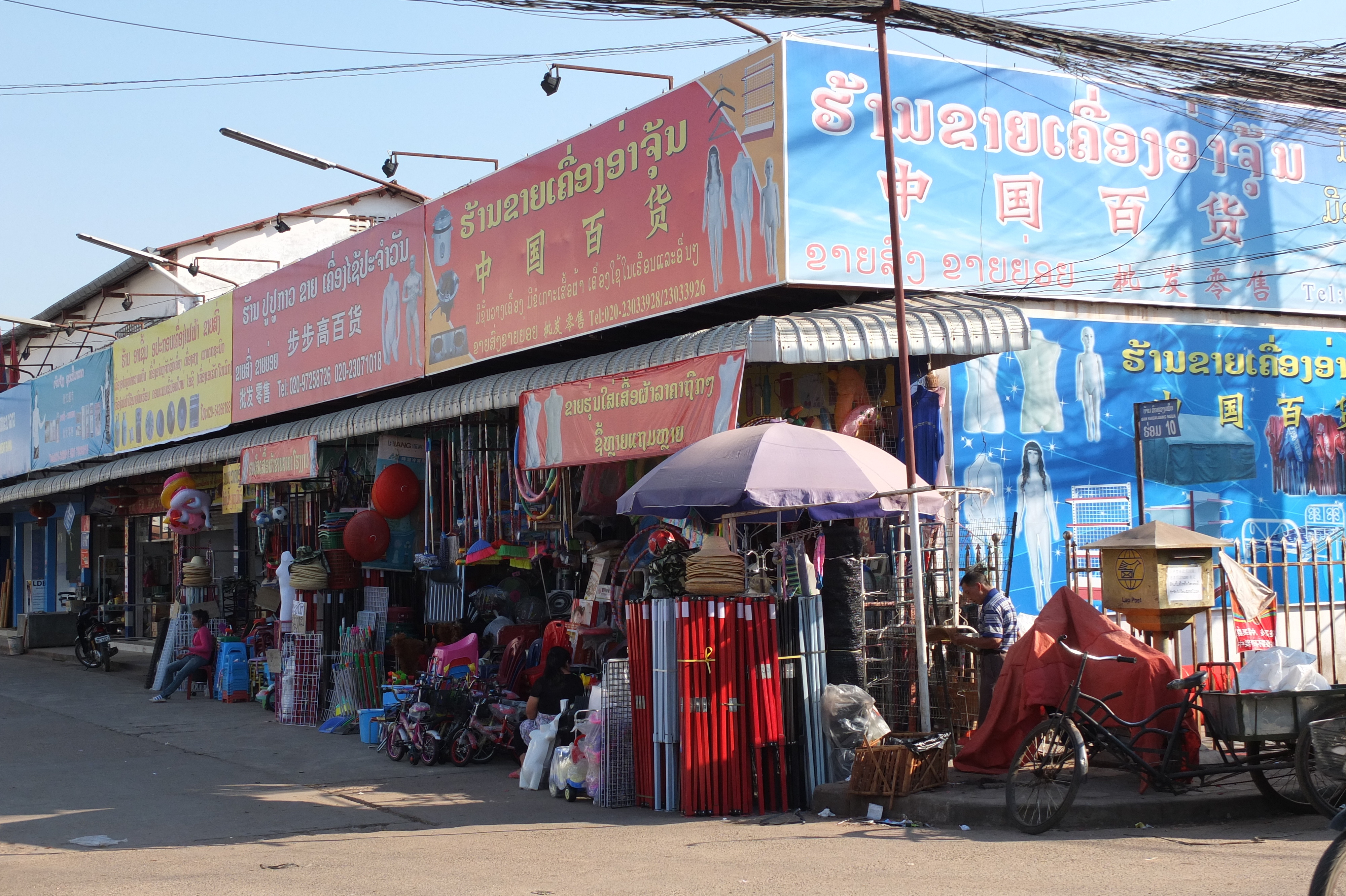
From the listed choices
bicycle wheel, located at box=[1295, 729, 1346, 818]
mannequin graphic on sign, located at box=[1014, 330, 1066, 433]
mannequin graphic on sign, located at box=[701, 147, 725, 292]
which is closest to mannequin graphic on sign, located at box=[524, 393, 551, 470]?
mannequin graphic on sign, located at box=[701, 147, 725, 292]

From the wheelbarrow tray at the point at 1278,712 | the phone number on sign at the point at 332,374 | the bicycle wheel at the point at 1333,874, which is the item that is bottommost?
the bicycle wheel at the point at 1333,874

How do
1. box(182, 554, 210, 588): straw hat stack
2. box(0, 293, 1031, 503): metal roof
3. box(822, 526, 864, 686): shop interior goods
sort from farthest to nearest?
box(182, 554, 210, 588): straw hat stack → box(0, 293, 1031, 503): metal roof → box(822, 526, 864, 686): shop interior goods

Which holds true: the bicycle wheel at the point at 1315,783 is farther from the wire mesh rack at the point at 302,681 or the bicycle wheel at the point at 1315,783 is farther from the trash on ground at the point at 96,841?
the wire mesh rack at the point at 302,681

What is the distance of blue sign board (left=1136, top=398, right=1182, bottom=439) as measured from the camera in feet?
34.2

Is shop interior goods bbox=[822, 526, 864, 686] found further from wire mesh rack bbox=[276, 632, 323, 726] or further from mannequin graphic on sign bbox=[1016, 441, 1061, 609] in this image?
wire mesh rack bbox=[276, 632, 323, 726]

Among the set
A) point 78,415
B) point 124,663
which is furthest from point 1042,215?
point 78,415

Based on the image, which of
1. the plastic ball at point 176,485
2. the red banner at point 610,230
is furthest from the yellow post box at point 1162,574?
the plastic ball at point 176,485

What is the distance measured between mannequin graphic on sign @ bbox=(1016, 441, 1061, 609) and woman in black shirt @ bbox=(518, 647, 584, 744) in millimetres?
4122

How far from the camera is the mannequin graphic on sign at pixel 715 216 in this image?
432 inches

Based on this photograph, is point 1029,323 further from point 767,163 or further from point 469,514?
point 469,514

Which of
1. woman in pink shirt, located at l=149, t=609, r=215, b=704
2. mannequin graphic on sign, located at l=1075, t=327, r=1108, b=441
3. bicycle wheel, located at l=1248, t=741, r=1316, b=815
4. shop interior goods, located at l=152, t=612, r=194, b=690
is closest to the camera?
bicycle wheel, located at l=1248, t=741, r=1316, b=815

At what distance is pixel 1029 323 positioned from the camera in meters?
11.1

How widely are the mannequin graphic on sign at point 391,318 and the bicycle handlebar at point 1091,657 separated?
9859 mm

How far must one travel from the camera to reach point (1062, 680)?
8.36 meters
